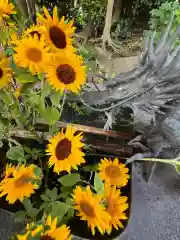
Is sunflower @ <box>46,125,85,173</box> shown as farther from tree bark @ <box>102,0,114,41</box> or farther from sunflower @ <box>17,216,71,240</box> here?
tree bark @ <box>102,0,114,41</box>

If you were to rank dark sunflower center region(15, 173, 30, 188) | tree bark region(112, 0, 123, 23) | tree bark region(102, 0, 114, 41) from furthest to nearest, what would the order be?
tree bark region(112, 0, 123, 23) → tree bark region(102, 0, 114, 41) → dark sunflower center region(15, 173, 30, 188)

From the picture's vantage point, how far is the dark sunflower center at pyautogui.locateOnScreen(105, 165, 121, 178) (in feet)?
1.55

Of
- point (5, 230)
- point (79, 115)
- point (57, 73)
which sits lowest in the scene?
point (5, 230)

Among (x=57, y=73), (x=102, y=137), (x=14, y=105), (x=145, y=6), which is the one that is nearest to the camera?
(x=57, y=73)

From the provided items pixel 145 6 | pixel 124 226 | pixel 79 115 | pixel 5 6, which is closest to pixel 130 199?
pixel 124 226

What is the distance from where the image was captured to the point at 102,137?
1.93 ft

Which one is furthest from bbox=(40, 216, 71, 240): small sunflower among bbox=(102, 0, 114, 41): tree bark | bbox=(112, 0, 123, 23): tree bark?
bbox=(112, 0, 123, 23): tree bark

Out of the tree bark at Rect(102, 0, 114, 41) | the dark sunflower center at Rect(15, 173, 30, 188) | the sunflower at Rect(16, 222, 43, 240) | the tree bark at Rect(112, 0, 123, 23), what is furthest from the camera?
the tree bark at Rect(112, 0, 123, 23)

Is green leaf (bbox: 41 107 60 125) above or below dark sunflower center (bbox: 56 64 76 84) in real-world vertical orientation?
below

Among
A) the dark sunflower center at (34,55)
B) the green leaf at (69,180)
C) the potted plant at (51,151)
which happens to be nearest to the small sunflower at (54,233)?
the potted plant at (51,151)

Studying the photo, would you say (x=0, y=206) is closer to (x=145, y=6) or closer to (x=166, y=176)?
(x=166, y=176)

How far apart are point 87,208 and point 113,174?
0.30 ft

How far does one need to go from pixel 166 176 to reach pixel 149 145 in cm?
7

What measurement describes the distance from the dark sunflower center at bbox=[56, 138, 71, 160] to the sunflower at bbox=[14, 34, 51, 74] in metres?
0.11
